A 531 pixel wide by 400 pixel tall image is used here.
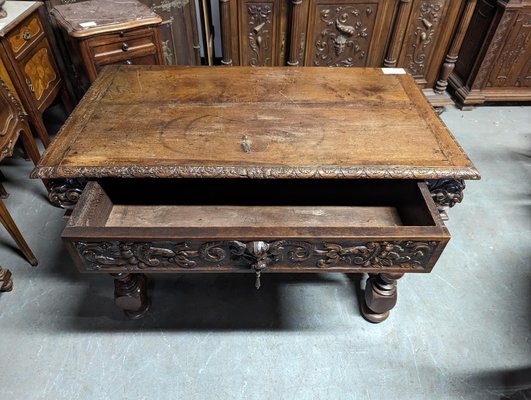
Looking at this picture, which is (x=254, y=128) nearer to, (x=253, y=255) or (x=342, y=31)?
(x=253, y=255)

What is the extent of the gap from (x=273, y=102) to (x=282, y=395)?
90 centimetres

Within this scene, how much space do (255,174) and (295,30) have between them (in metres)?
1.33

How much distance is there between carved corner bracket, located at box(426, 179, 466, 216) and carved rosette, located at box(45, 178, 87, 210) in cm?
97

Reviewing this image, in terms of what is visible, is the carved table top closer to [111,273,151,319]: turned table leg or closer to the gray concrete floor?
[111,273,151,319]: turned table leg

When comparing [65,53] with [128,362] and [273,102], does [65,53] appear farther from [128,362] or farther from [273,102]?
[128,362]

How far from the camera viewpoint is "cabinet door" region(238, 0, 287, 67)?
6.26 ft

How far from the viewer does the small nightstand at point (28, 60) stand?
139cm

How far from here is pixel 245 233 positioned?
0.85m

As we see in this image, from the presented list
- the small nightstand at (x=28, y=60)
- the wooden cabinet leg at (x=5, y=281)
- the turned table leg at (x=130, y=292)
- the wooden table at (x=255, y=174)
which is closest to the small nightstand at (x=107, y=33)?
the small nightstand at (x=28, y=60)

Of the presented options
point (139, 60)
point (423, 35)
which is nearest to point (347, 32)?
point (423, 35)

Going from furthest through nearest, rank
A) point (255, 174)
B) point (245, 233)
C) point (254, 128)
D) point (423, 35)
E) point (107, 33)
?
point (423, 35) → point (107, 33) → point (254, 128) → point (255, 174) → point (245, 233)

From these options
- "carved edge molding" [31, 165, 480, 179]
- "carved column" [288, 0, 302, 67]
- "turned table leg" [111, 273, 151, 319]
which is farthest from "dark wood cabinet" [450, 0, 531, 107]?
"turned table leg" [111, 273, 151, 319]

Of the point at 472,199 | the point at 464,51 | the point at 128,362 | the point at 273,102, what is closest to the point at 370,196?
the point at 273,102

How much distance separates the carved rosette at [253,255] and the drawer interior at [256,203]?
22 centimetres
